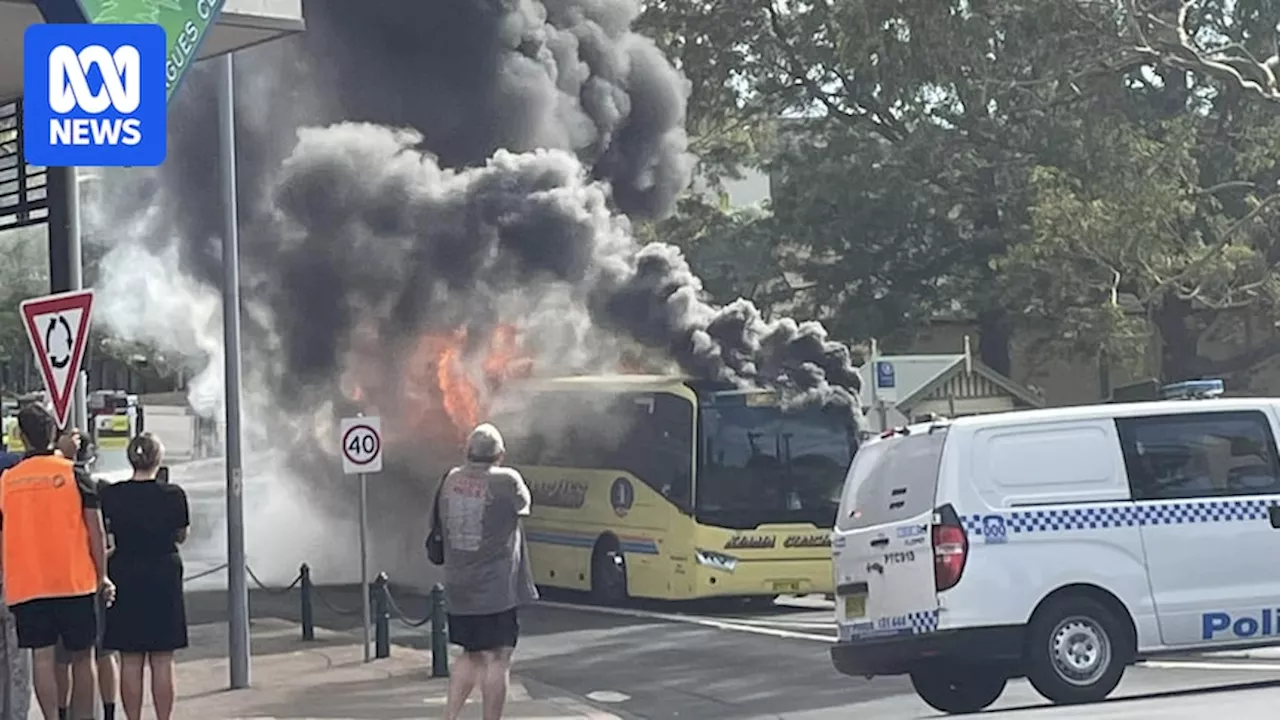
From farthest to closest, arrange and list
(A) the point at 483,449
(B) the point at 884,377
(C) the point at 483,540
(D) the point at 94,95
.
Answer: (B) the point at 884,377 < (D) the point at 94,95 < (A) the point at 483,449 < (C) the point at 483,540

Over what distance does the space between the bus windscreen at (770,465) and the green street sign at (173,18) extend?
387 inches

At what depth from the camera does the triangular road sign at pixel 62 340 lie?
10.4 meters

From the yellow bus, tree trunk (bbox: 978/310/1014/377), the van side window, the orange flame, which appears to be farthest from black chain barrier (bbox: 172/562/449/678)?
tree trunk (bbox: 978/310/1014/377)

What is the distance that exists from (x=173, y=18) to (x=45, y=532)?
11.0ft

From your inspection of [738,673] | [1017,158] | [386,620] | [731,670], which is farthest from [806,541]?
[1017,158]

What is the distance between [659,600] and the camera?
72.6 feet

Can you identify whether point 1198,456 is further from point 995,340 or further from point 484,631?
point 995,340

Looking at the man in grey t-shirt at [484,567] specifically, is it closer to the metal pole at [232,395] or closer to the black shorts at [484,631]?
the black shorts at [484,631]

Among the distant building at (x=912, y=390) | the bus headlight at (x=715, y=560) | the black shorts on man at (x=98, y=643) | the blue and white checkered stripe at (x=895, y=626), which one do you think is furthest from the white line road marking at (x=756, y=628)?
the black shorts on man at (x=98, y=643)

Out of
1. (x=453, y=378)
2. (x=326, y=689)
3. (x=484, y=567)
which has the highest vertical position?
(x=453, y=378)

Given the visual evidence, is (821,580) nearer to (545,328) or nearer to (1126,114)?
(545,328)

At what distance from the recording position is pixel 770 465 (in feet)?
67.7

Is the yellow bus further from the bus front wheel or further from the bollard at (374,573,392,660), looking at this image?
the bollard at (374,573,392,660)

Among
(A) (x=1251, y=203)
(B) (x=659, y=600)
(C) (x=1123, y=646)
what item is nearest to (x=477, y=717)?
(C) (x=1123, y=646)
